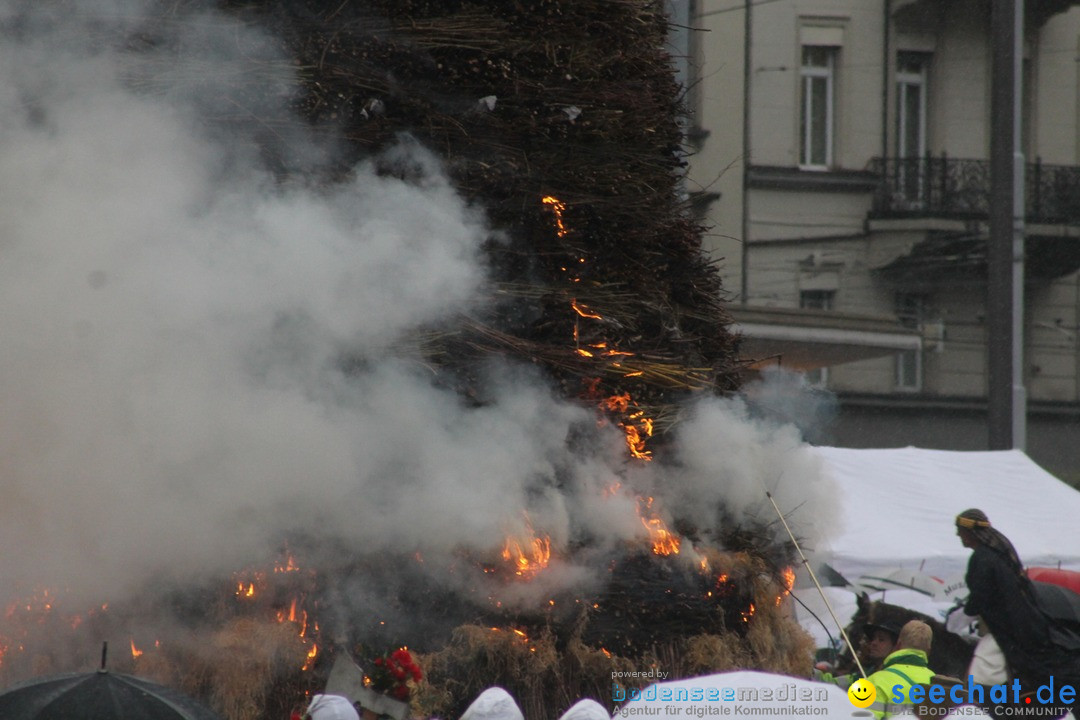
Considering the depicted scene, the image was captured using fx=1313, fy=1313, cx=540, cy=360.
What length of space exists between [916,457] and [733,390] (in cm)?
396

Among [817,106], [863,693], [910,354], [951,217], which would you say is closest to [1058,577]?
[863,693]

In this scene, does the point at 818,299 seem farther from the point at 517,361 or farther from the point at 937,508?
the point at 517,361

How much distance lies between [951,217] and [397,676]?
1392 centimetres

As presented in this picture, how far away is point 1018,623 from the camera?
16.9 ft

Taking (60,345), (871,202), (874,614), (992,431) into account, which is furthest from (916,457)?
(871,202)

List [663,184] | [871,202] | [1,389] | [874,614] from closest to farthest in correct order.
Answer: [1,389], [663,184], [874,614], [871,202]

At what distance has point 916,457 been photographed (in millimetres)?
8445

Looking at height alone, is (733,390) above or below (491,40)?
below

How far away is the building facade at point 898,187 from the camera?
52.9 feet

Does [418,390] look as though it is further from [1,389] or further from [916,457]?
[916,457]

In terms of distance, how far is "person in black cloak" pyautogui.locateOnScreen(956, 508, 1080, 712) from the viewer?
5.12 m

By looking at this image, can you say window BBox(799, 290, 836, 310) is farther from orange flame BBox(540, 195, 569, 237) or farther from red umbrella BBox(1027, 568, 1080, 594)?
orange flame BBox(540, 195, 569, 237)

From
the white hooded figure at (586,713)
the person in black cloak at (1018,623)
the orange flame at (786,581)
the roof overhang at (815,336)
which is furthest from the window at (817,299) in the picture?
the white hooded figure at (586,713)

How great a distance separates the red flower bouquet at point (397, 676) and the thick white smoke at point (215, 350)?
1.19 feet
